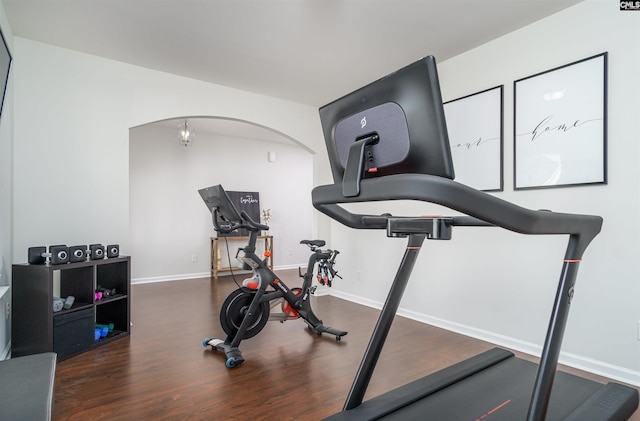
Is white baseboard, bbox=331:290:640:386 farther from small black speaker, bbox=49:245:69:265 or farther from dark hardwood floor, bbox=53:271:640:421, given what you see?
small black speaker, bbox=49:245:69:265

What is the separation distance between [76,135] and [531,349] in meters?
4.23

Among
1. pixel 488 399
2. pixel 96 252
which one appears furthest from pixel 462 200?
pixel 96 252

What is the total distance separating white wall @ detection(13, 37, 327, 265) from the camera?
2.90m

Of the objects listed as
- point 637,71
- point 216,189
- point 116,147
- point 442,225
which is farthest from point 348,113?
point 116,147

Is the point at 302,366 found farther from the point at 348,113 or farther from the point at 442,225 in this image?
the point at 348,113

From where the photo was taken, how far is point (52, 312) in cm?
250

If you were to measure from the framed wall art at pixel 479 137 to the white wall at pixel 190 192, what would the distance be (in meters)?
4.11

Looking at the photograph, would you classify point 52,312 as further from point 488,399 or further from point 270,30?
point 488,399

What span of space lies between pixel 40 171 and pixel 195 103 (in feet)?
5.10

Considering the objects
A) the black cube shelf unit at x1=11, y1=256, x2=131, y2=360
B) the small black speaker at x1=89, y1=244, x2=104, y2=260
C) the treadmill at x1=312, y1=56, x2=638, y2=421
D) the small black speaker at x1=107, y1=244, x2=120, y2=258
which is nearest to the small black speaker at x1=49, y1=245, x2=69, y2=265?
the black cube shelf unit at x1=11, y1=256, x2=131, y2=360

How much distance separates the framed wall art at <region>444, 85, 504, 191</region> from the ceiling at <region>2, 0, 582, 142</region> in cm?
51

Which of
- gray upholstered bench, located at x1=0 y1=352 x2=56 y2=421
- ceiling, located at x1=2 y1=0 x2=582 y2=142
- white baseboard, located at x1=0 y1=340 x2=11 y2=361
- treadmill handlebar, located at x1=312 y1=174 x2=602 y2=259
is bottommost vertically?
white baseboard, located at x1=0 y1=340 x2=11 y2=361

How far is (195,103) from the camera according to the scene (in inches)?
148

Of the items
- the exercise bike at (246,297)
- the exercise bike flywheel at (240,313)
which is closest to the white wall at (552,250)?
the exercise bike at (246,297)
